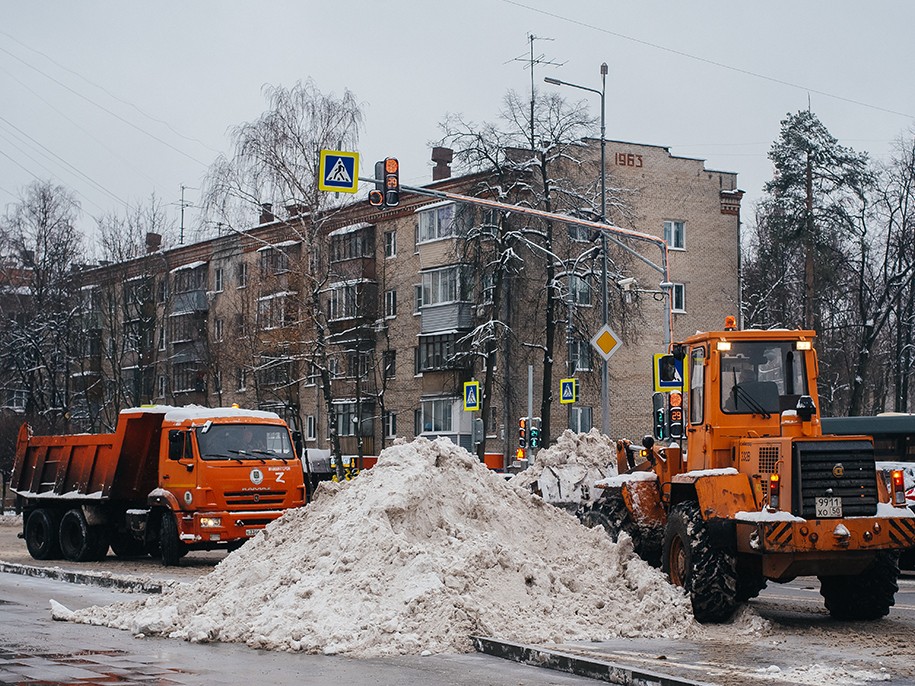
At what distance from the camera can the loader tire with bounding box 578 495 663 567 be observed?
1686 cm

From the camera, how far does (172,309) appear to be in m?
72.8

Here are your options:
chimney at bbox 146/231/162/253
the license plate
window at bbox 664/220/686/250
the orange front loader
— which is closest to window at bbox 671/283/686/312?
window at bbox 664/220/686/250

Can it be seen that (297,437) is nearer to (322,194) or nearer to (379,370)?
(322,194)

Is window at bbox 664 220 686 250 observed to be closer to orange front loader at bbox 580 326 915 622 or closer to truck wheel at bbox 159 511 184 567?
truck wheel at bbox 159 511 184 567

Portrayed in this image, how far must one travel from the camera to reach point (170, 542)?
24.7 meters

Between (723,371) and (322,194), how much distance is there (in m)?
34.9

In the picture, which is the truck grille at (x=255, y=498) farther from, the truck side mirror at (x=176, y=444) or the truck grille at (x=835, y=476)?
the truck grille at (x=835, y=476)

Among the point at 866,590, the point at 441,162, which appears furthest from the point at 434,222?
Answer: the point at 866,590

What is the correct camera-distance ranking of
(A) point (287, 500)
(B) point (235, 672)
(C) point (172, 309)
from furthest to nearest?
(C) point (172, 309) → (A) point (287, 500) → (B) point (235, 672)

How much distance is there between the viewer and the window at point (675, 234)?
61375mm

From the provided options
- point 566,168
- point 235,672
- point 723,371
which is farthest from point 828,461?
point 566,168

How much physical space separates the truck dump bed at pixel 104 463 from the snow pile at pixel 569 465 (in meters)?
7.07

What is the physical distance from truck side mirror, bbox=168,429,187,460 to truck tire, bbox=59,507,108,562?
2.93 metres

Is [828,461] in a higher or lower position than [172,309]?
lower
